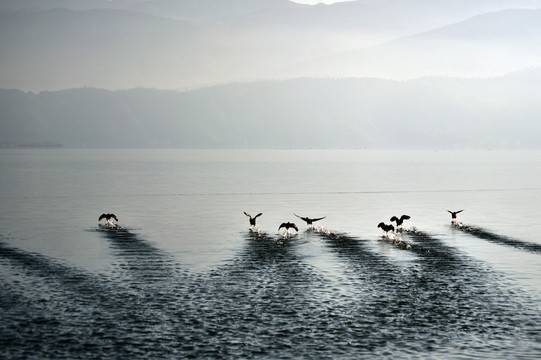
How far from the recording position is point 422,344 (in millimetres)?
30875

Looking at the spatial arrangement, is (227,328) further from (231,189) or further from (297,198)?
(231,189)

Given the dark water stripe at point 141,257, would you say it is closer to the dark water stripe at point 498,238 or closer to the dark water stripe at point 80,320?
the dark water stripe at point 80,320

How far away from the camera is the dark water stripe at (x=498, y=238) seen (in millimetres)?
59528

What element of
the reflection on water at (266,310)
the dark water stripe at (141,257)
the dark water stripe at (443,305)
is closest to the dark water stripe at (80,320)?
the reflection on water at (266,310)

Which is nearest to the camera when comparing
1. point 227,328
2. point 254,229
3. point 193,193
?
point 227,328

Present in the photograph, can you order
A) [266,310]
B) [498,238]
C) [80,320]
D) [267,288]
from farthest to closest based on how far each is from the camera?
[498,238] → [267,288] → [266,310] → [80,320]

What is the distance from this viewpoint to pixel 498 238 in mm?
65812

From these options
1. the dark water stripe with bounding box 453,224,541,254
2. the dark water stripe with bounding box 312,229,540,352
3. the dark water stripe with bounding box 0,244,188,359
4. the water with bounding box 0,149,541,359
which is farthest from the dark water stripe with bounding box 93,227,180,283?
the dark water stripe with bounding box 453,224,541,254

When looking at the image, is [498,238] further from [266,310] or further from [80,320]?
[80,320]

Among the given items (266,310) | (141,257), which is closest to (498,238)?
(141,257)

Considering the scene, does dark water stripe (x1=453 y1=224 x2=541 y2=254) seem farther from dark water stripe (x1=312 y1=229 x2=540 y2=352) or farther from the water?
dark water stripe (x1=312 y1=229 x2=540 y2=352)

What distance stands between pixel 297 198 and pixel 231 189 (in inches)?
1042

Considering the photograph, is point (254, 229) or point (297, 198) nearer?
point (254, 229)

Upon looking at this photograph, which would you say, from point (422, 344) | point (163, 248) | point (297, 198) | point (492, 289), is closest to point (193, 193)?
point (297, 198)
